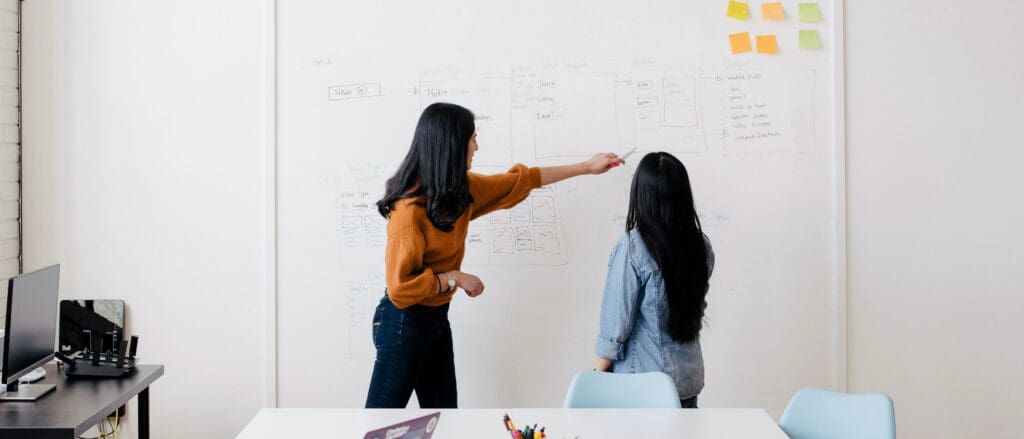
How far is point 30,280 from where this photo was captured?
2.37 metres

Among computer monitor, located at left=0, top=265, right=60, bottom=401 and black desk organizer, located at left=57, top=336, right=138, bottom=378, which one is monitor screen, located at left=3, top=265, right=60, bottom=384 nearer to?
computer monitor, located at left=0, top=265, right=60, bottom=401

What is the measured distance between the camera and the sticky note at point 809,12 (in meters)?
3.20

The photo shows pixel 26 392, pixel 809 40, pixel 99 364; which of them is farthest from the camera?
pixel 809 40

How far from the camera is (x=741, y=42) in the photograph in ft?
10.5

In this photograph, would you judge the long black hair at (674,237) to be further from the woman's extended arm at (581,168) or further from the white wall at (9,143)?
the white wall at (9,143)

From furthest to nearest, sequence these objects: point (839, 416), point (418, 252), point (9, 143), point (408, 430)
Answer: point (9, 143) → point (418, 252) → point (839, 416) → point (408, 430)

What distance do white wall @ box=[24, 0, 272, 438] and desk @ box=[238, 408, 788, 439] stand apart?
54.0 inches

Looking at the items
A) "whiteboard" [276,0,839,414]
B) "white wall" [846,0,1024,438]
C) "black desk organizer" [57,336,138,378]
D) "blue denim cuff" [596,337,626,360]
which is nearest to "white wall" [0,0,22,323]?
"black desk organizer" [57,336,138,378]

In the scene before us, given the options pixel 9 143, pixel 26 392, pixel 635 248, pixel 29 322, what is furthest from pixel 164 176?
pixel 635 248

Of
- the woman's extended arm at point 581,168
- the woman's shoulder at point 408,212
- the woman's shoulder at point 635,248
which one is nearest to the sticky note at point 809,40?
the woman's extended arm at point 581,168

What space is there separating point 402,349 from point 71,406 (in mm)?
980

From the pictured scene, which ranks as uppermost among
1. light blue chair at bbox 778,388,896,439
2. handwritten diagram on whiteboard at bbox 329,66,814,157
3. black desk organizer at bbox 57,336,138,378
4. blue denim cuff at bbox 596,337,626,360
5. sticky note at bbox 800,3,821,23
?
sticky note at bbox 800,3,821,23

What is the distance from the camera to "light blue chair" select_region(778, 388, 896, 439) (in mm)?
2072

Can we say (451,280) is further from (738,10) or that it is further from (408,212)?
(738,10)
